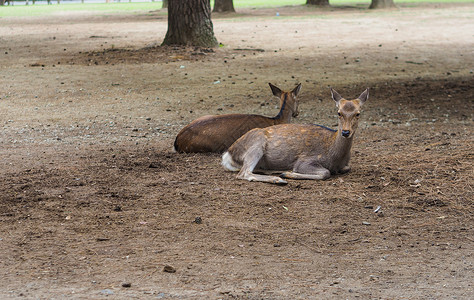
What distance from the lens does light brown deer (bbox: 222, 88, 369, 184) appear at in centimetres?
641

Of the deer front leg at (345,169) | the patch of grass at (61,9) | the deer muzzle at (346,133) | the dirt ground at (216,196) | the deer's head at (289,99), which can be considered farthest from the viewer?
the patch of grass at (61,9)

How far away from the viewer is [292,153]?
21.7ft

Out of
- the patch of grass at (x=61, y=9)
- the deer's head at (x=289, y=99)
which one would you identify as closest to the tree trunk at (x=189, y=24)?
the deer's head at (x=289, y=99)

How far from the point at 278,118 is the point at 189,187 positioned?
2052mm

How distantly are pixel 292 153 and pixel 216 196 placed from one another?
1.08m

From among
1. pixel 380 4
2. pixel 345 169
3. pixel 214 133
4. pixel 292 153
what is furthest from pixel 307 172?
pixel 380 4

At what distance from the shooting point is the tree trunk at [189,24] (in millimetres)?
15625

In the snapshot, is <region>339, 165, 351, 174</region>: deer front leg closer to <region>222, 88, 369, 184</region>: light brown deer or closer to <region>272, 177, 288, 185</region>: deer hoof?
<region>222, 88, 369, 184</region>: light brown deer

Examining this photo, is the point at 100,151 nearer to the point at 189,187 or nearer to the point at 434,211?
the point at 189,187

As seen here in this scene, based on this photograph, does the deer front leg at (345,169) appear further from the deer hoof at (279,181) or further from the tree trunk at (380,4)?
the tree trunk at (380,4)

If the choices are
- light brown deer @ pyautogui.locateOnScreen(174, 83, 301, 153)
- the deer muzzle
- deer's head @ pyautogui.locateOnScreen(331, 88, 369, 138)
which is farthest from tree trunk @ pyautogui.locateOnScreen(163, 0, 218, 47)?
the deer muzzle

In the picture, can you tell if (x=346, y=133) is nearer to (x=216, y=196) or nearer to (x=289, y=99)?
(x=216, y=196)

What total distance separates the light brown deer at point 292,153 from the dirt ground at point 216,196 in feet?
0.49

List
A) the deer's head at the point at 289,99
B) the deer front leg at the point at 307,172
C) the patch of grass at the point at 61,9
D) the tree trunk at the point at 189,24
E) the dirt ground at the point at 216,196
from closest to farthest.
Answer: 1. the dirt ground at the point at 216,196
2. the deer front leg at the point at 307,172
3. the deer's head at the point at 289,99
4. the tree trunk at the point at 189,24
5. the patch of grass at the point at 61,9
